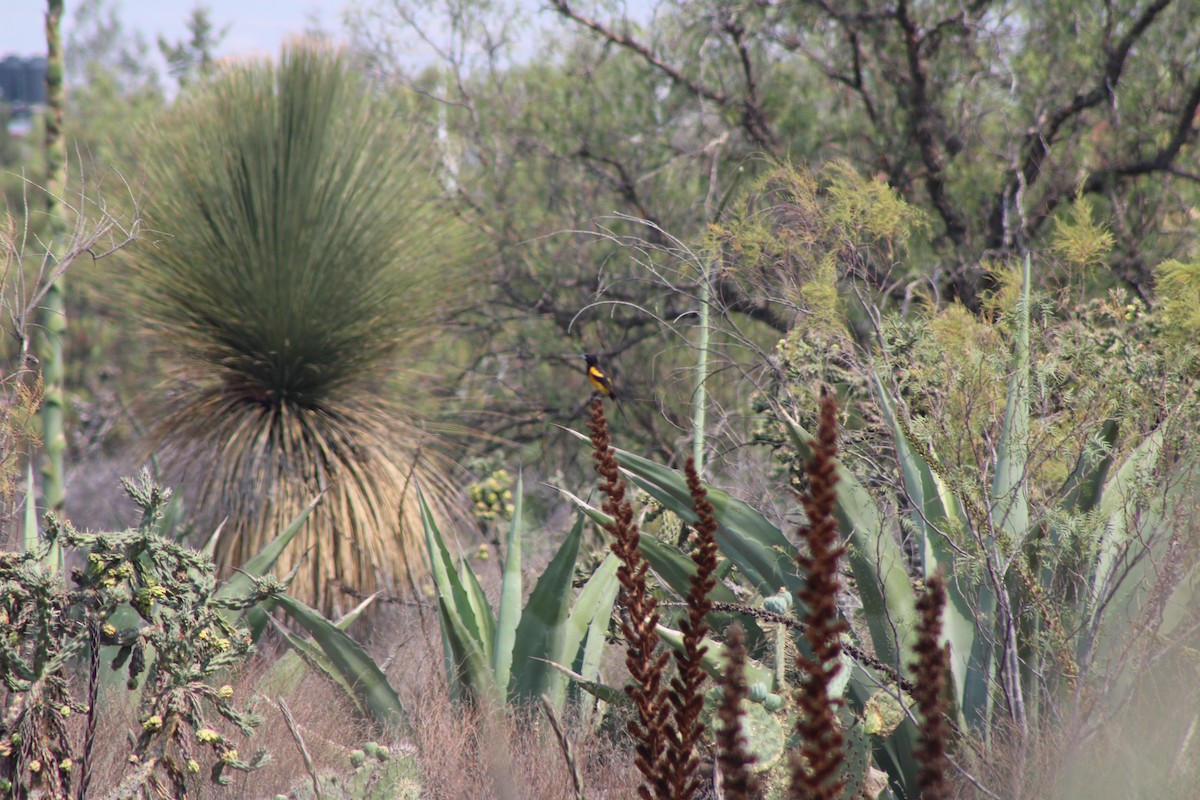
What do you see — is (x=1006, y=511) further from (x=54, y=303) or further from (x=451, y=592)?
(x=54, y=303)

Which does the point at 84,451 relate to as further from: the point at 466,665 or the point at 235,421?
the point at 466,665

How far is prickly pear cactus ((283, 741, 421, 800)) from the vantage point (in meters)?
3.22

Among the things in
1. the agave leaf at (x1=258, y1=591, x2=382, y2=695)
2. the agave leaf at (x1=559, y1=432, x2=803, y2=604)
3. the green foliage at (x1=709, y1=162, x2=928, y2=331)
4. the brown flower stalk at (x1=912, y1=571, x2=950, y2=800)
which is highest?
the green foliage at (x1=709, y1=162, x2=928, y2=331)

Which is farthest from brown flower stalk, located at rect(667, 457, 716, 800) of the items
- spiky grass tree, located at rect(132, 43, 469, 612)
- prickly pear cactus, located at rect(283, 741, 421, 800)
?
spiky grass tree, located at rect(132, 43, 469, 612)

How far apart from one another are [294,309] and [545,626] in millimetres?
2832

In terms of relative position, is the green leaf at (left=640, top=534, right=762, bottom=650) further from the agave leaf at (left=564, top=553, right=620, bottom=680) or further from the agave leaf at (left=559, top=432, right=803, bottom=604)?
the agave leaf at (left=564, top=553, right=620, bottom=680)

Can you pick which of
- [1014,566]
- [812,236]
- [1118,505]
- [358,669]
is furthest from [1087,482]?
[358,669]

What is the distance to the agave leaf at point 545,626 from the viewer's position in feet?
12.8

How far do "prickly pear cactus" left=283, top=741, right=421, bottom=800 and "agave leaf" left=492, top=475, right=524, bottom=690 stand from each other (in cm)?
67

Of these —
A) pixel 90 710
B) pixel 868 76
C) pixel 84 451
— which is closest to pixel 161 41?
pixel 84 451

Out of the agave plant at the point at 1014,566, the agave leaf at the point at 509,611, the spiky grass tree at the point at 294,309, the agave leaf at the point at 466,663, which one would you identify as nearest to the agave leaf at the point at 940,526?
the agave plant at the point at 1014,566

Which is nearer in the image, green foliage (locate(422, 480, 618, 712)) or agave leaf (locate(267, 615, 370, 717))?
green foliage (locate(422, 480, 618, 712))

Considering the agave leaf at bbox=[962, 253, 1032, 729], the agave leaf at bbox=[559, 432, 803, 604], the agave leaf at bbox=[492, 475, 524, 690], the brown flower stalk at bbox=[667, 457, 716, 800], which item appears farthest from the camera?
the agave leaf at bbox=[492, 475, 524, 690]

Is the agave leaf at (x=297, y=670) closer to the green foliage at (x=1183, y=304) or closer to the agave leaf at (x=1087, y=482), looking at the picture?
the agave leaf at (x=1087, y=482)
